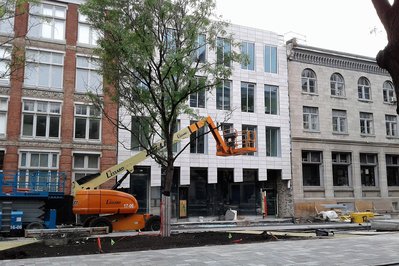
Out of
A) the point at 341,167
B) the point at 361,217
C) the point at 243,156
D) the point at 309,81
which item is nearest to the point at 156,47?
the point at 243,156

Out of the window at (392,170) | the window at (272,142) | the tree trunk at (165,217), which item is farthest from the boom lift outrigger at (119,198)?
the window at (392,170)

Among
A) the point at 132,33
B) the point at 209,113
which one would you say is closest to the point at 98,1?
the point at 132,33

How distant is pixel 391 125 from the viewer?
4016cm

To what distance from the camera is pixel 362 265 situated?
10.4 m

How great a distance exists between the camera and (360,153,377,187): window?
3781 cm

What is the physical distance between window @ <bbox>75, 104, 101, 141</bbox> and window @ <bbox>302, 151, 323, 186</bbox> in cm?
1750

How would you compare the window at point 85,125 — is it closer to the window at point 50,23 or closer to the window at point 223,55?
the window at point 50,23

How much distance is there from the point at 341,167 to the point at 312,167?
3174 millimetres

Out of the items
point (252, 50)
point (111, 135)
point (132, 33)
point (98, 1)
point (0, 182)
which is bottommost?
point (0, 182)

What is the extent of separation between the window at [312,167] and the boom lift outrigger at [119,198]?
16287mm

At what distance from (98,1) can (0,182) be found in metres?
9.98

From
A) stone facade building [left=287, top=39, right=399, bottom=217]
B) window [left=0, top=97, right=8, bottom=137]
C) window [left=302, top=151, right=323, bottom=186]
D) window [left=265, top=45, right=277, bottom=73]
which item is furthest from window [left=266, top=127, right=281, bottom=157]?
window [left=0, top=97, right=8, bottom=137]

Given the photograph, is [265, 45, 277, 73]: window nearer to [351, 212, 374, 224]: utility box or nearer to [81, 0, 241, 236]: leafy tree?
[351, 212, 374, 224]: utility box

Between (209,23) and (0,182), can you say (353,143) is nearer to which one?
(209,23)
